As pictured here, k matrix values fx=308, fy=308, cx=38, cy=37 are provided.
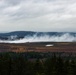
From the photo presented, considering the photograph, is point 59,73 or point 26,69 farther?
point 26,69

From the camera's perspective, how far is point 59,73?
4441 centimetres

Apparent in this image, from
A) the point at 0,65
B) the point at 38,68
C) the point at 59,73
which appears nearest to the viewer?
the point at 59,73

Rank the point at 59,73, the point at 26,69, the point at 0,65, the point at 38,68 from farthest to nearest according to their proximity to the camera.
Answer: the point at 38,68, the point at 26,69, the point at 0,65, the point at 59,73

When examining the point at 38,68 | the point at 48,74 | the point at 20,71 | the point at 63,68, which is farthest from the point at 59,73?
the point at 38,68

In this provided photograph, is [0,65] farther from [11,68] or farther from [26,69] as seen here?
[26,69]

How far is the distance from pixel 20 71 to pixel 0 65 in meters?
3.96

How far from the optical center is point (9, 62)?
46844 millimetres

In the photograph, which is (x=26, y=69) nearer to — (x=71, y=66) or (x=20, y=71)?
(x=20, y=71)

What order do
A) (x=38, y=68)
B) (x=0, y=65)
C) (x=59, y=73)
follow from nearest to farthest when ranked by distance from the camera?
(x=59, y=73) < (x=0, y=65) < (x=38, y=68)

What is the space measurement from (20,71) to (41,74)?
349 cm

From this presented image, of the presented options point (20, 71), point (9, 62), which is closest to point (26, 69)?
point (20, 71)

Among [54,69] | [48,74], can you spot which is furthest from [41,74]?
[54,69]

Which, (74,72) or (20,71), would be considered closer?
(74,72)

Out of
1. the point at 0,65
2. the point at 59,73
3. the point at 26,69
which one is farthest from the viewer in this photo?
the point at 26,69
